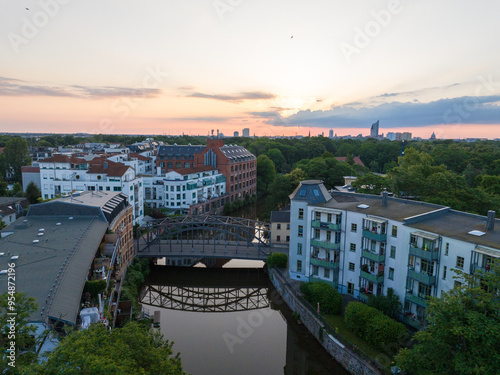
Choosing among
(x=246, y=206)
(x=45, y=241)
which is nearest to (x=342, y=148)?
(x=246, y=206)

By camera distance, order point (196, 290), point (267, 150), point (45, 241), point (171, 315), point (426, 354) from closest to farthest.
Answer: point (426, 354), point (45, 241), point (171, 315), point (196, 290), point (267, 150)

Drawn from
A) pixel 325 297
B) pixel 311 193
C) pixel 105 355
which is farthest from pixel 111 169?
pixel 105 355

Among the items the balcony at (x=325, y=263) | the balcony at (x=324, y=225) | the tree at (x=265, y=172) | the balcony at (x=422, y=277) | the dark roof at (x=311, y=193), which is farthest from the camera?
the tree at (x=265, y=172)

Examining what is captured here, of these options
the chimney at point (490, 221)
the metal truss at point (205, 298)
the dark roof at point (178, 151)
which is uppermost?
the dark roof at point (178, 151)

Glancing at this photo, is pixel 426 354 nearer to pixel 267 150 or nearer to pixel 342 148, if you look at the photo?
pixel 267 150

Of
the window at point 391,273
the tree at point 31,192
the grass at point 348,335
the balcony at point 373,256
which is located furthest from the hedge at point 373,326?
the tree at point 31,192

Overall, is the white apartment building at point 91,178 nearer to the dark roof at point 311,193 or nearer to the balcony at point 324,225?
the dark roof at point 311,193
